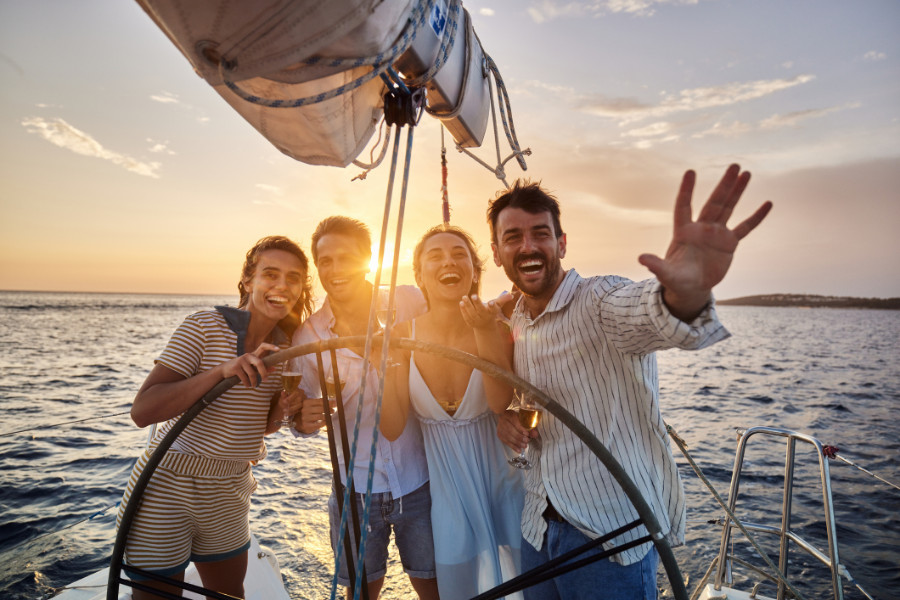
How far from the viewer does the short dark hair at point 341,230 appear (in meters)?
3.06

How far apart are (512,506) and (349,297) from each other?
168 centimetres

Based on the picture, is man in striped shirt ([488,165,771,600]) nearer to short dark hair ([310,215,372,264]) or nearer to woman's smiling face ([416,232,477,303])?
woman's smiling face ([416,232,477,303])

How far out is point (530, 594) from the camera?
241cm

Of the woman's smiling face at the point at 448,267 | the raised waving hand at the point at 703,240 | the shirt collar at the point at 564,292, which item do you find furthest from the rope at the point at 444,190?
the raised waving hand at the point at 703,240

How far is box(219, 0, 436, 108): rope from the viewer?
1.14 m

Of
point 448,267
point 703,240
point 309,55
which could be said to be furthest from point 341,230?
point 703,240

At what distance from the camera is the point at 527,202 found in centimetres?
244

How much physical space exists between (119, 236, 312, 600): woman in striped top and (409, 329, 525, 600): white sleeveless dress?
0.92 metres

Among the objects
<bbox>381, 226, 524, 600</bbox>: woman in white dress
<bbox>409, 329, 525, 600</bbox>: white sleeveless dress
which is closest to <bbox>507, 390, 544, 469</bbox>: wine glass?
<bbox>381, 226, 524, 600</bbox>: woman in white dress

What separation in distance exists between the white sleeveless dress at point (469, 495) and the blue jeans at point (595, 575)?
43 cm

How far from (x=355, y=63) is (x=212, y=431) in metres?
2.21

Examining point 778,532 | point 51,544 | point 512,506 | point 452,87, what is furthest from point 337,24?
point 51,544

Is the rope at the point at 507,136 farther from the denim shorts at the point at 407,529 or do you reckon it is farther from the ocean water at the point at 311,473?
the ocean water at the point at 311,473

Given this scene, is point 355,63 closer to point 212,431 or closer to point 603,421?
point 603,421
